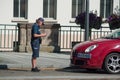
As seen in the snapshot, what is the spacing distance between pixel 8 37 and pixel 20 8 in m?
4.45

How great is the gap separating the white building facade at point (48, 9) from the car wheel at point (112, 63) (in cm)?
1489

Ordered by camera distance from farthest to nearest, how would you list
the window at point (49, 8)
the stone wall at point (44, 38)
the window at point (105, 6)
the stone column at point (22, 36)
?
the window at point (105, 6), the window at point (49, 8), the stone column at point (22, 36), the stone wall at point (44, 38)

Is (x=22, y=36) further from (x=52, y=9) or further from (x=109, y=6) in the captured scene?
(x=109, y=6)

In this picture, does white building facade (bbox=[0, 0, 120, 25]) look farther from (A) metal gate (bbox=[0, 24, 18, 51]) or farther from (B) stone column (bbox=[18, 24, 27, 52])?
(B) stone column (bbox=[18, 24, 27, 52])

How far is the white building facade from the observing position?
31.1 meters

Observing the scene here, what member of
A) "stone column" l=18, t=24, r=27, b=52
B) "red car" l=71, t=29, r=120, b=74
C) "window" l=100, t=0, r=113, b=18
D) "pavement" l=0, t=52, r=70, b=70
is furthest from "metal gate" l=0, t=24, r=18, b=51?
"red car" l=71, t=29, r=120, b=74

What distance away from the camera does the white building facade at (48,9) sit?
31109 millimetres

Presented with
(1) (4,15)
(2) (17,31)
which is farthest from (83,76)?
(1) (4,15)

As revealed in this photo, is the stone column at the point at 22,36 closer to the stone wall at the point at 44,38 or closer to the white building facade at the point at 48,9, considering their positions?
the stone wall at the point at 44,38

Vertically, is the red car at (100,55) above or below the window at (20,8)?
below

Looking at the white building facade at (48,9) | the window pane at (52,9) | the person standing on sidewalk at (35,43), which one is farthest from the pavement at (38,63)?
the window pane at (52,9)

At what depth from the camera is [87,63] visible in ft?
53.3

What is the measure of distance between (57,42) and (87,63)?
893cm

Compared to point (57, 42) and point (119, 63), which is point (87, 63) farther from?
point (57, 42)
